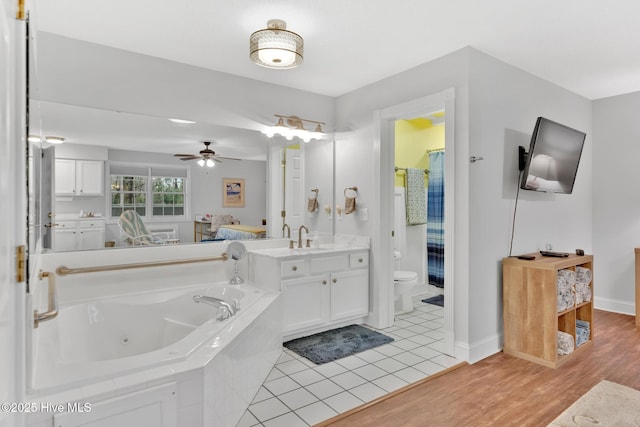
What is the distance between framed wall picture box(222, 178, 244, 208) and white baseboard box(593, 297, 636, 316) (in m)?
4.21

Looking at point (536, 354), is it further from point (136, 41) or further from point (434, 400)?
point (136, 41)

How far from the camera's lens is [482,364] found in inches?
113

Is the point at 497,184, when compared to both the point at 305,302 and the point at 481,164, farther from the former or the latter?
the point at 305,302

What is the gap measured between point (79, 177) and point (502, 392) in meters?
3.23

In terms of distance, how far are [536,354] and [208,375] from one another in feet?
8.19

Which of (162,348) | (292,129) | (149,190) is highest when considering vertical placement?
(292,129)

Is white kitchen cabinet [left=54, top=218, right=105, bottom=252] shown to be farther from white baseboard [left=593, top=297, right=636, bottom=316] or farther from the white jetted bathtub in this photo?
white baseboard [left=593, top=297, right=636, bottom=316]

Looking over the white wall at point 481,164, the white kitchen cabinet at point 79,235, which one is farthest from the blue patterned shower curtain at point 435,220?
the white kitchen cabinet at point 79,235

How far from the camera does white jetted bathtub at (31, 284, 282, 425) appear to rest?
4.87 ft

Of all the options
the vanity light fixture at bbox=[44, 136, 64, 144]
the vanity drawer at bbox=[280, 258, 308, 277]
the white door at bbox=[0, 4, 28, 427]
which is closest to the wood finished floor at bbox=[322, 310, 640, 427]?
the vanity drawer at bbox=[280, 258, 308, 277]

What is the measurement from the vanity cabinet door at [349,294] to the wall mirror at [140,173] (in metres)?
0.75

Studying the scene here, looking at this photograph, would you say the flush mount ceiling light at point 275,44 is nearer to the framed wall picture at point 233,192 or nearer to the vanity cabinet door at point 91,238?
the framed wall picture at point 233,192

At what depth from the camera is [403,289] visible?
4070 millimetres

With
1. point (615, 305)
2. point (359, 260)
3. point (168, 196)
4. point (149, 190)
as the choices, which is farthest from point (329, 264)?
point (615, 305)
